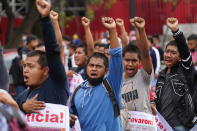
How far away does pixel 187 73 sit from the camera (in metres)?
6.95

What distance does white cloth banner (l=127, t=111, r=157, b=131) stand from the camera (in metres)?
6.79

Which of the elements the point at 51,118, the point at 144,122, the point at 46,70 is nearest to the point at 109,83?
the point at 46,70

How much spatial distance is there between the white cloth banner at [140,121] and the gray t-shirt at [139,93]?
0.23 ft

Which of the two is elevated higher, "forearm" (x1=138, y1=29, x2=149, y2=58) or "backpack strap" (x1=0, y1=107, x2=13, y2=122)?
"backpack strap" (x1=0, y1=107, x2=13, y2=122)

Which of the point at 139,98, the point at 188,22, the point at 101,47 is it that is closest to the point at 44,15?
the point at 139,98

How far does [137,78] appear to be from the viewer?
6.88m

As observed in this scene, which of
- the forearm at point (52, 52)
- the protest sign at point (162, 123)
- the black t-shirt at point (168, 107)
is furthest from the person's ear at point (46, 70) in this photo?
the black t-shirt at point (168, 107)

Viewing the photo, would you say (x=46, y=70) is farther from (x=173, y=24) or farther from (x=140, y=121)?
(x=173, y=24)

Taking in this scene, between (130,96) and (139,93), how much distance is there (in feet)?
0.37

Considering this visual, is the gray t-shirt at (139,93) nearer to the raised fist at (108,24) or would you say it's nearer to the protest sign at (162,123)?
the protest sign at (162,123)

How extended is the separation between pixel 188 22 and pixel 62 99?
40.8ft

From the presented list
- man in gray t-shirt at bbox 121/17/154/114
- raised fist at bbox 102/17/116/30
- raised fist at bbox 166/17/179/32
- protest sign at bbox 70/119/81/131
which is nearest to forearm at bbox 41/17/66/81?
protest sign at bbox 70/119/81/131

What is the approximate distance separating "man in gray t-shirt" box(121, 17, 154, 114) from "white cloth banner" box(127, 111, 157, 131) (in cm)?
7

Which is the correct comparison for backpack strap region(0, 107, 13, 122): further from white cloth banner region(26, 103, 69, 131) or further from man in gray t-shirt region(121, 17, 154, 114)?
man in gray t-shirt region(121, 17, 154, 114)
